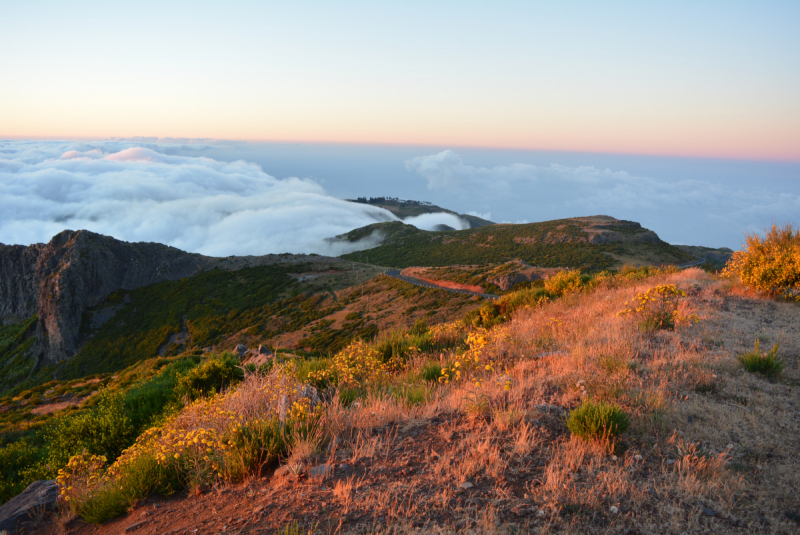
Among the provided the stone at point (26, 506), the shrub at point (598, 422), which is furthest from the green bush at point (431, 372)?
the stone at point (26, 506)

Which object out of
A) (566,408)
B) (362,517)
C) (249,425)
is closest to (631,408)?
(566,408)

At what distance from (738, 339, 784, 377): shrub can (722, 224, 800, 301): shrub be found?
535cm

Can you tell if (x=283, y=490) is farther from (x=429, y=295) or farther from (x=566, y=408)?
(x=429, y=295)

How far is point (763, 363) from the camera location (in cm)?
518

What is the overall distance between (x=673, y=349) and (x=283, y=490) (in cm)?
587

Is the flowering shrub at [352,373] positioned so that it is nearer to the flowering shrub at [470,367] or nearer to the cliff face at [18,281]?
the flowering shrub at [470,367]

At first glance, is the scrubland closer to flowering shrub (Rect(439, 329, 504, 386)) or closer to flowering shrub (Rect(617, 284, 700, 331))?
flowering shrub (Rect(439, 329, 504, 386))

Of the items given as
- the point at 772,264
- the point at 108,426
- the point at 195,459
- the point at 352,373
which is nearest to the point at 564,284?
the point at 772,264

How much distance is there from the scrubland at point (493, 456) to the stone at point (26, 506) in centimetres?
30

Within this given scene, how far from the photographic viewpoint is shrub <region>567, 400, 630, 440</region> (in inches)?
142

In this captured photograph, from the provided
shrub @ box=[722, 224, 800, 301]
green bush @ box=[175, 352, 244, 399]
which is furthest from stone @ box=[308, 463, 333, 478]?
shrub @ box=[722, 224, 800, 301]

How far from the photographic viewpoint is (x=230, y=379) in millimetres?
9781

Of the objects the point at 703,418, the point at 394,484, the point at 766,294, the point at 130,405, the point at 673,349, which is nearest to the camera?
the point at 394,484

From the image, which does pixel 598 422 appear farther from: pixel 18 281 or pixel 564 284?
pixel 18 281
